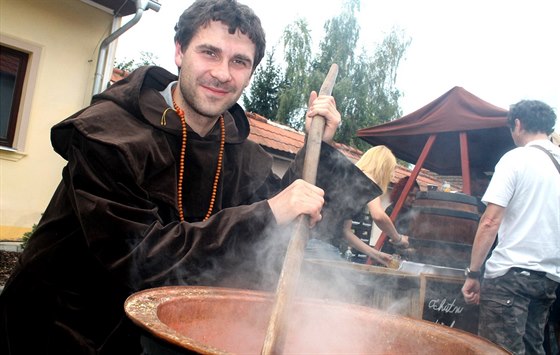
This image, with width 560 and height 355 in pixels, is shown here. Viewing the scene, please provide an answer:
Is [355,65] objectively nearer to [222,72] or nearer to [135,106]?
[222,72]

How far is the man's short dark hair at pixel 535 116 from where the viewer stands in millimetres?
3039

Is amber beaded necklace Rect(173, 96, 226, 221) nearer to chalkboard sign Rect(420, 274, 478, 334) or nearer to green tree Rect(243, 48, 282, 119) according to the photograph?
chalkboard sign Rect(420, 274, 478, 334)

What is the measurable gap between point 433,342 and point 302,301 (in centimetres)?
42

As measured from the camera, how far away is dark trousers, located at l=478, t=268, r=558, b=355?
109 inches

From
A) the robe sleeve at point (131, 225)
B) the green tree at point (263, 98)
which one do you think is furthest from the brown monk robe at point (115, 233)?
the green tree at point (263, 98)

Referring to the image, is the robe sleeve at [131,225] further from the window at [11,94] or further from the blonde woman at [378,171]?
the window at [11,94]

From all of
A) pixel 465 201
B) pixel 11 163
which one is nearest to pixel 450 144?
pixel 465 201

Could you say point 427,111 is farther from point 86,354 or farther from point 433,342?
point 86,354

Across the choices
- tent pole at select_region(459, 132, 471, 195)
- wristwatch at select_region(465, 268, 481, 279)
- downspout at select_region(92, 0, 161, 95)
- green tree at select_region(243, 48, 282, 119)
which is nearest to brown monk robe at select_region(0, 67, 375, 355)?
wristwatch at select_region(465, 268, 481, 279)

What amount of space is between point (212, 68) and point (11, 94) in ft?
19.3

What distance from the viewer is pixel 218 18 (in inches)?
66.9

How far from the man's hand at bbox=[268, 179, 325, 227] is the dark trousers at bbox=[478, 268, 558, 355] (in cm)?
200

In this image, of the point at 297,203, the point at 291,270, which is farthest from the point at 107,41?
the point at 291,270

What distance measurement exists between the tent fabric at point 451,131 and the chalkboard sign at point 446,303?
1.70m
